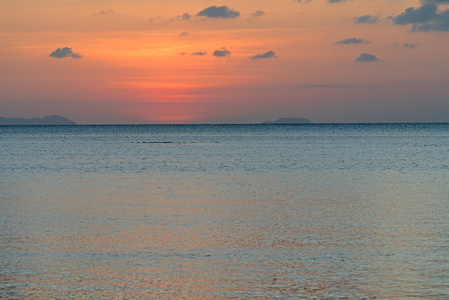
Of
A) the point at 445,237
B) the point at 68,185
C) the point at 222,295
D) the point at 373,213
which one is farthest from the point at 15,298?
the point at 68,185

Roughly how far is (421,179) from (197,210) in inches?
797

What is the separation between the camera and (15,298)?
1416 centimetres

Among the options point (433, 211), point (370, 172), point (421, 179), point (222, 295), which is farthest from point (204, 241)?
point (370, 172)

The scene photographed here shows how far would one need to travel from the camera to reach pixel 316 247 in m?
19.6

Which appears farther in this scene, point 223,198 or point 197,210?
point 223,198

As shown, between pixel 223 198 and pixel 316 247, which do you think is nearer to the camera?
pixel 316 247

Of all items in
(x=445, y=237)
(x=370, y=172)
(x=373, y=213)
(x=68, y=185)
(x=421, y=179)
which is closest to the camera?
(x=445, y=237)

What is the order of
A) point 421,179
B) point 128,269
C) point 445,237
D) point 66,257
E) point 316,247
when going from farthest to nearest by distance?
point 421,179, point 445,237, point 316,247, point 66,257, point 128,269

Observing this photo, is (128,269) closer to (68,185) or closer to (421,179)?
(68,185)

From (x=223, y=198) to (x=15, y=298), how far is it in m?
18.5

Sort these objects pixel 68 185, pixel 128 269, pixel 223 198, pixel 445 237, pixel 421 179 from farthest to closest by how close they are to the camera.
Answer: pixel 421 179
pixel 68 185
pixel 223 198
pixel 445 237
pixel 128 269

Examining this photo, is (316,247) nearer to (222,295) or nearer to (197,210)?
(222,295)

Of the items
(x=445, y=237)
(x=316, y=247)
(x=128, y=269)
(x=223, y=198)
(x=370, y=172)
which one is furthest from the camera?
(x=370, y=172)

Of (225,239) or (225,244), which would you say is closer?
(225,244)
